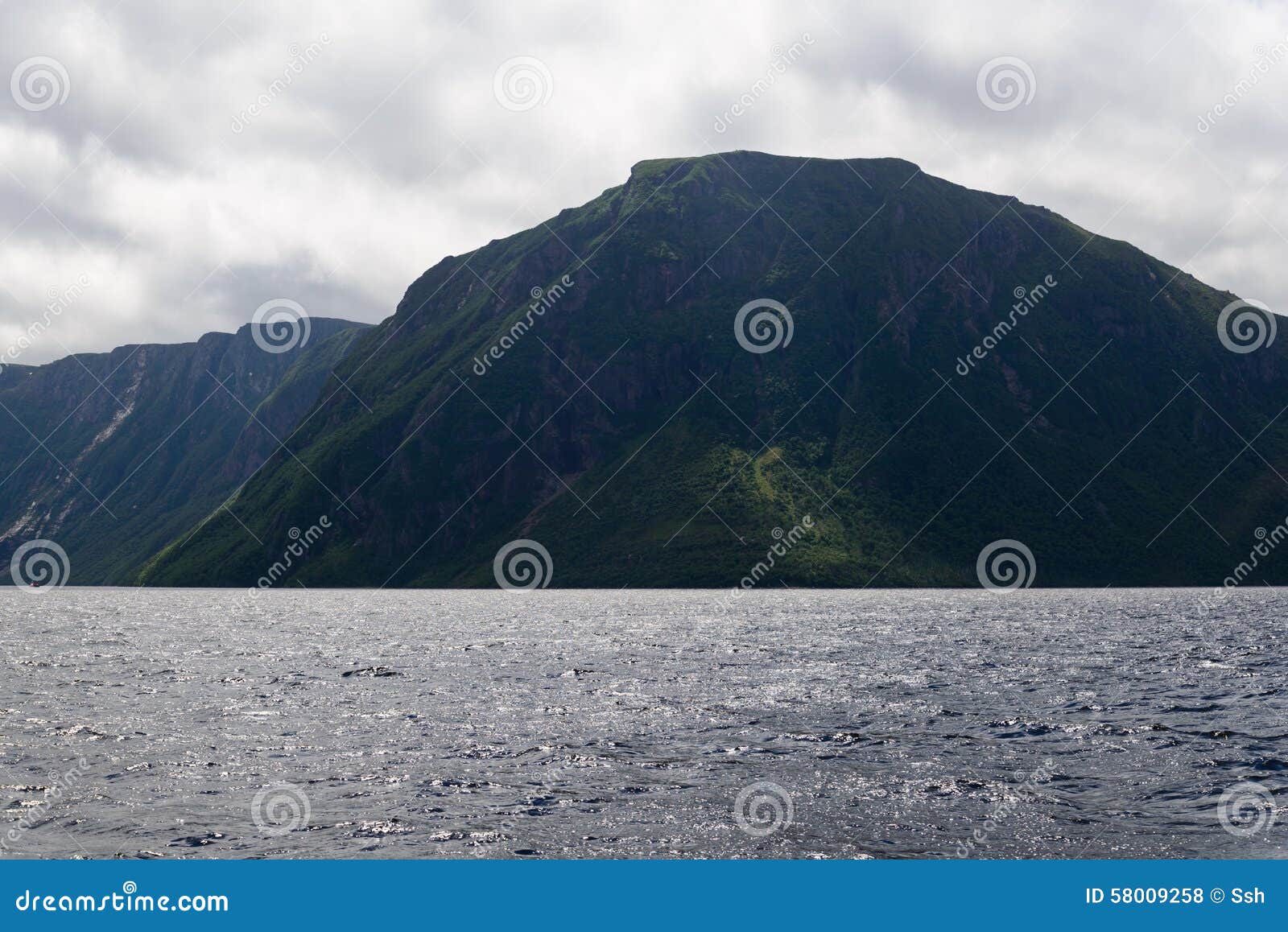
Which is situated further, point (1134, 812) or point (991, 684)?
point (991, 684)

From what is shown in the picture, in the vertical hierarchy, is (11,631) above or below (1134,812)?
above

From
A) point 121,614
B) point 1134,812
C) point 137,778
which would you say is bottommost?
point 1134,812

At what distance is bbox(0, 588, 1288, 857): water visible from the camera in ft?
99.6

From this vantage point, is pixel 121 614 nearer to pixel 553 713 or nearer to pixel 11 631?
pixel 11 631

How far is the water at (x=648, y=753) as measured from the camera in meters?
30.4

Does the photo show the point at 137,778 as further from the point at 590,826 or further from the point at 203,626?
the point at 203,626

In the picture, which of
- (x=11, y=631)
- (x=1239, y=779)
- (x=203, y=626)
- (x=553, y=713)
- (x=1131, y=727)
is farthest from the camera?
(x=203, y=626)

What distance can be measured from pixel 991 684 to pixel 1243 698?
1444cm

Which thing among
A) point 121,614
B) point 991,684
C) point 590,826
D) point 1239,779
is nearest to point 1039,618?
point 991,684

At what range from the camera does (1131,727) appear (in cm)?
4841

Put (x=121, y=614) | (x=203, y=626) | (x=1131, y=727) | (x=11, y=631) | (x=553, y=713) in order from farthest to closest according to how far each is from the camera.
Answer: (x=121, y=614) → (x=203, y=626) → (x=11, y=631) → (x=553, y=713) → (x=1131, y=727)

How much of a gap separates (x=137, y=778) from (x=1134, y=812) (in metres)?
35.7

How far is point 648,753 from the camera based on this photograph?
4288cm

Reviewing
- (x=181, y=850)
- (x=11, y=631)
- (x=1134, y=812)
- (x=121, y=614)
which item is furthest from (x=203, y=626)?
(x=1134, y=812)
